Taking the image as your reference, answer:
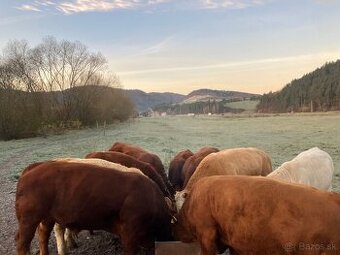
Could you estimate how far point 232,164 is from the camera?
10547mm

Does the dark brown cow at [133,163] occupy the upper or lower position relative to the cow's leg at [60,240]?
upper

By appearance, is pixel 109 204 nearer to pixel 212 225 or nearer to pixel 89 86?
pixel 212 225

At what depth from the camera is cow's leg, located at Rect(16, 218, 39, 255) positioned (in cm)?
678

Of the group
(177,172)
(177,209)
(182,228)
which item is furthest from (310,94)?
(182,228)

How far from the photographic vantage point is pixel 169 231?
286 inches

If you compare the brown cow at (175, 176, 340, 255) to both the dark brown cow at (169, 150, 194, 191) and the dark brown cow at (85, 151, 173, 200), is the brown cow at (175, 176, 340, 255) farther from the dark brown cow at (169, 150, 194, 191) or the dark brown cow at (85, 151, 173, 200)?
the dark brown cow at (169, 150, 194, 191)

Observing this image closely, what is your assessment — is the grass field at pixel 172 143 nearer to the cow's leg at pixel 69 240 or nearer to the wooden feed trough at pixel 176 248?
the wooden feed trough at pixel 176 248

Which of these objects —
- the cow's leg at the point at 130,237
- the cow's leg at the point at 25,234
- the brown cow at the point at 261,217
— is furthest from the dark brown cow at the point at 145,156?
the brown cow at the point at 261,217

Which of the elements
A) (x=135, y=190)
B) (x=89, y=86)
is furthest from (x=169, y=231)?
(x=89, y=86)

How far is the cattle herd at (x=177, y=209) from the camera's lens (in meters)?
5.32

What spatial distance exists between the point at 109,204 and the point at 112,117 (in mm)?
71179

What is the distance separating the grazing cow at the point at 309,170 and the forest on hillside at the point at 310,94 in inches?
4095

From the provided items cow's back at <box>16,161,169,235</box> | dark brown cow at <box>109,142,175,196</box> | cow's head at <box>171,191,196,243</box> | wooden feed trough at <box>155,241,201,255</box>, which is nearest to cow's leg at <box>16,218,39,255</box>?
cow's back at <box>16,161,169,235</box>

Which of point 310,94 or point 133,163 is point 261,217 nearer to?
point 133,163
